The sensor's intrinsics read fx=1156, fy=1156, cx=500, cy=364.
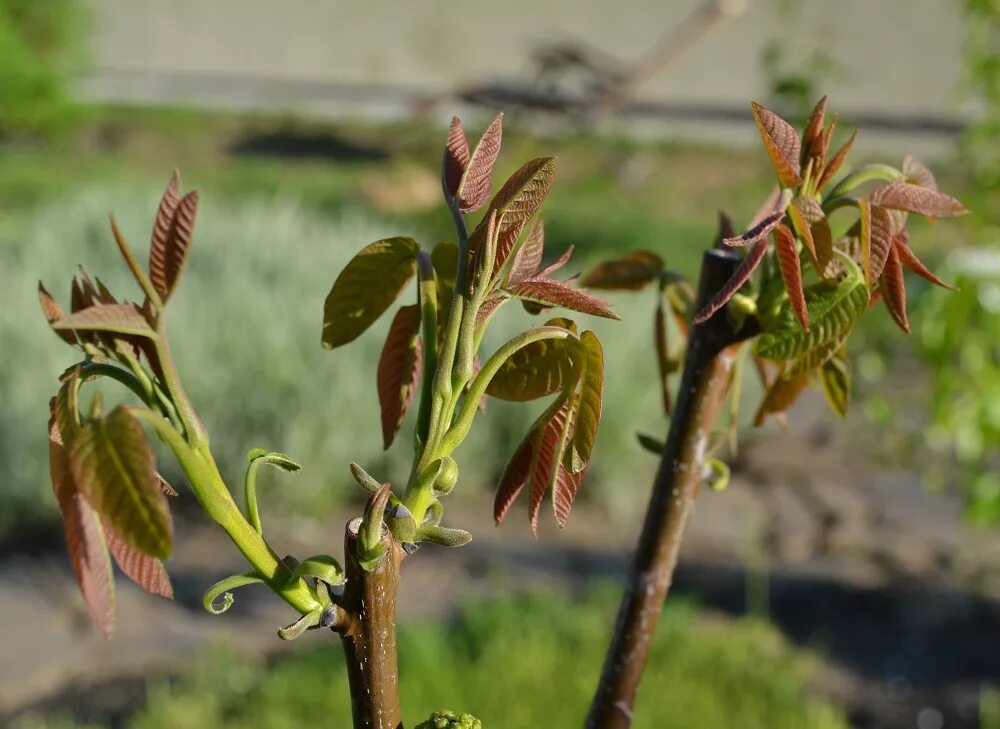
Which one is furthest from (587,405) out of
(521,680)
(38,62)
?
(38,62)

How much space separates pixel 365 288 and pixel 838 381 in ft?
0.90

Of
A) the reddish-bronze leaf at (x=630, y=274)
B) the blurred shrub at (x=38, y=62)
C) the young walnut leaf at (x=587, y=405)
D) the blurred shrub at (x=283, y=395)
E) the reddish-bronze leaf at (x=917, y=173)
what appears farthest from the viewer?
the blurred shrub at (x=38, y=62)

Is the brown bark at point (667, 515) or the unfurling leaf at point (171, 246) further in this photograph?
the brown bark at point (667, 515)

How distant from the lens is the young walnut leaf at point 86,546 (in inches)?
15.9

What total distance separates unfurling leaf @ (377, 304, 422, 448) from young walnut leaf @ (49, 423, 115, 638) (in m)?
0.19

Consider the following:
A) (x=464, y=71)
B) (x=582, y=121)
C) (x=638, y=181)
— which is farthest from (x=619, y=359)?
(x=464, y=71)

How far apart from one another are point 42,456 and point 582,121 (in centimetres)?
452

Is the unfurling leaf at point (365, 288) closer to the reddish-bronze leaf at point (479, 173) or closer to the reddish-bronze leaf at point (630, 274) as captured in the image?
the reddish-bronze leaf at point (479, 173)

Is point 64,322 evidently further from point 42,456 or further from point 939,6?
point 939,6

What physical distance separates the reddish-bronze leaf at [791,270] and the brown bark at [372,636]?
0.20m

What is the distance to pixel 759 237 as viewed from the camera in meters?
0.48

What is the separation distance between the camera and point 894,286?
0.56m

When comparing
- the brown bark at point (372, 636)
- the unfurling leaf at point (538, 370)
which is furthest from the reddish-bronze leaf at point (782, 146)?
the brown bark at point (372, 636)

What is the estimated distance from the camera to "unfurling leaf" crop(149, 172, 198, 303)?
437mm
